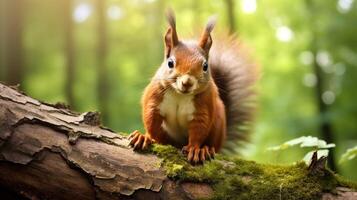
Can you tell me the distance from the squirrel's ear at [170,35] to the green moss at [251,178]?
0.55 m

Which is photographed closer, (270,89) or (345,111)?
(345,111)

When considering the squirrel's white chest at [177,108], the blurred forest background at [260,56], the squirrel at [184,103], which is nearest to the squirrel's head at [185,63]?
the squirrel at [184,103]

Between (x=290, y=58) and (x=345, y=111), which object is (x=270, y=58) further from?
(x=345, y=111)

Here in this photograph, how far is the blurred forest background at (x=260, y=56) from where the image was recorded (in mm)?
8625

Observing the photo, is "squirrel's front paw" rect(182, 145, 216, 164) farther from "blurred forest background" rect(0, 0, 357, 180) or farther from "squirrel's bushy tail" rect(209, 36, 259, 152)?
"blurred forest background" rect(0, 0, 357, 180)

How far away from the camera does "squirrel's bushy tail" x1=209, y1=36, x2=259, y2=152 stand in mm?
3293

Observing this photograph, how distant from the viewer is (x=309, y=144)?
8.04ft

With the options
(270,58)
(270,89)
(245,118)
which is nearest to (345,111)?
(270,89)

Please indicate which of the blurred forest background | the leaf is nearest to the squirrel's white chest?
the leaf

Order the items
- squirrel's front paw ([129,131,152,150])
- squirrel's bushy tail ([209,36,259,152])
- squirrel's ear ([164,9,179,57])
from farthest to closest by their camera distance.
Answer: squirrel's bushy tail ([209,36,259,152]) → squirrel's ear ([164,9,179,57]) → squirrel's front paw ([129,131,152,150])

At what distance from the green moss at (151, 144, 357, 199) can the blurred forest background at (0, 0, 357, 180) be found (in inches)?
212

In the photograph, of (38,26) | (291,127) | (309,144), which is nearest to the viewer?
(309,144)

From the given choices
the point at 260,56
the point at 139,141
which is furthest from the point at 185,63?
the point at 260,56

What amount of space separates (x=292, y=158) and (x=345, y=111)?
1222mm
